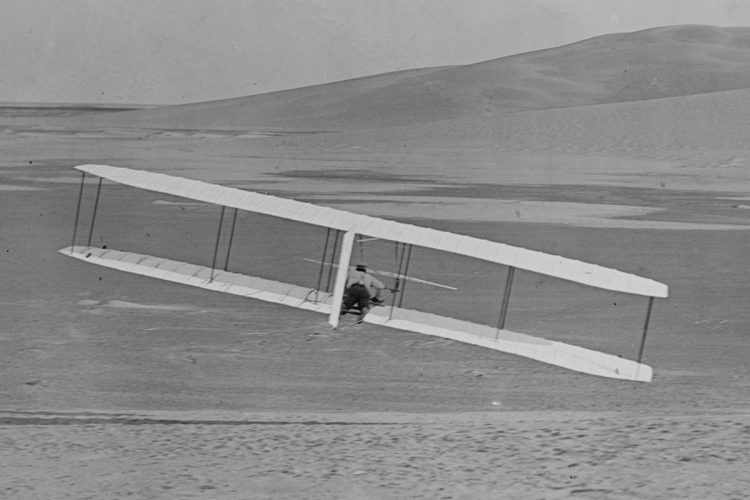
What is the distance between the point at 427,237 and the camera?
14789mm

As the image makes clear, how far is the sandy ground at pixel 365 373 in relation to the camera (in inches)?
361

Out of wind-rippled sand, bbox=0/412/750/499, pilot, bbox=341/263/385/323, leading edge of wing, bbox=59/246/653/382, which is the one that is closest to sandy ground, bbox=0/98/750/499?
wind-rippled sand, bbox=0/412/750/499

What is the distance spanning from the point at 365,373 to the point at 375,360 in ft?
2.07

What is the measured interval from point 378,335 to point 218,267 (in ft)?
16.8

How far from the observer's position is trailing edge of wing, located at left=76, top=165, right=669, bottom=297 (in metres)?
13.3

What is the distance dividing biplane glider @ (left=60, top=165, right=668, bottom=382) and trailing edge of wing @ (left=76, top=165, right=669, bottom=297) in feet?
0.03

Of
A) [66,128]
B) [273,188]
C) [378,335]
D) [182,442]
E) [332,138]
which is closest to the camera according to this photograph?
[182,442]

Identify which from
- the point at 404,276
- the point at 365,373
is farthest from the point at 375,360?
the point at 404,276

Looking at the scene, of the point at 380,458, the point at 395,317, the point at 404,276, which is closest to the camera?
the point at 380,458

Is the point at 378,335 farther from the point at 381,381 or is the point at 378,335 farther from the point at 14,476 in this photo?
the point at 14,476

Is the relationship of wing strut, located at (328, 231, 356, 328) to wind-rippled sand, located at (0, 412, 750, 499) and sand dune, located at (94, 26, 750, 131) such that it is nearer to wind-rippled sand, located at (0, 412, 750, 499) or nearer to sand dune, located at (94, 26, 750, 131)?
wind-rippled sand, located at (0, 412, 750, 499)

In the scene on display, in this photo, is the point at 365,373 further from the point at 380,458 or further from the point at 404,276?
the point at 380,458

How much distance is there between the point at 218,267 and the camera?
20047 mm

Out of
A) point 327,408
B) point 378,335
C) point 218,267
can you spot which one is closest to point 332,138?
point 218,267
